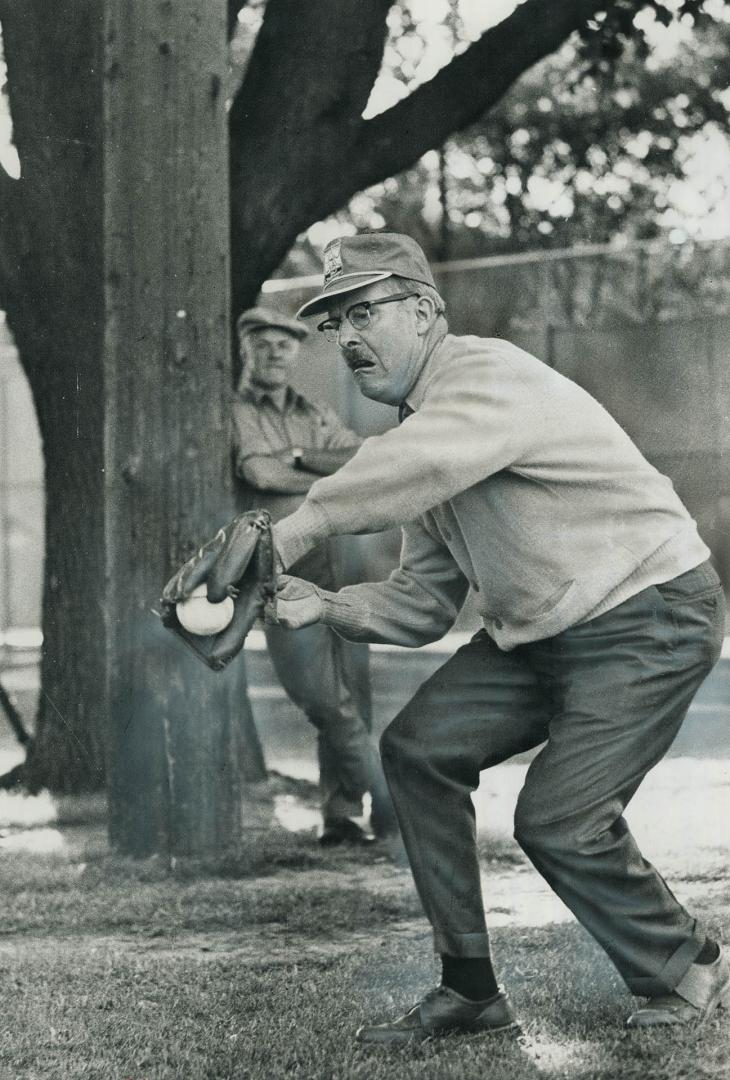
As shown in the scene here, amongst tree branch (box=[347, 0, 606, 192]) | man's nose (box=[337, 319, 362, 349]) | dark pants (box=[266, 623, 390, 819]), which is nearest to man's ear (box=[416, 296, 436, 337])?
man's nose (box=[337, 319, 362, 349])

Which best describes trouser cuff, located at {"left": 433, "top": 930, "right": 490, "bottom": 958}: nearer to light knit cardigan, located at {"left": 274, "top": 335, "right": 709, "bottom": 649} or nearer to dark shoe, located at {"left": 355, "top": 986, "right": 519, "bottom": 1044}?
dark shoe, located at {"left": 355, "top": 986, "right": 519, "bottom": 1044}

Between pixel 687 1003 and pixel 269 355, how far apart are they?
3489mm

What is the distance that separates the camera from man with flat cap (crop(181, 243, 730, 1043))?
3354mm

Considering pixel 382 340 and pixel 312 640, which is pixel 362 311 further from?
→ pixel 312 640

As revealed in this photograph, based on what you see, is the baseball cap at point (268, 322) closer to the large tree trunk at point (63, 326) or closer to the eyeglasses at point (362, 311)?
the large tree trunk at point (63, 326)

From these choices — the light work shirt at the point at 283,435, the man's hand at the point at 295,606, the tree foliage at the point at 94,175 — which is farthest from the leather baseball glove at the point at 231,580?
the tree foliage at the point at 94,175

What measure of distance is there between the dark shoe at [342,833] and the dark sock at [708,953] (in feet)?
8.38

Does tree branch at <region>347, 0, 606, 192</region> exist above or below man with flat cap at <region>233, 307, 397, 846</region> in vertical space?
above

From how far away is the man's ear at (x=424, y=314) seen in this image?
3.51 meters

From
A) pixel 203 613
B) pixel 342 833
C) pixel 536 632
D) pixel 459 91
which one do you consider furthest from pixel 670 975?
pixel 459 91

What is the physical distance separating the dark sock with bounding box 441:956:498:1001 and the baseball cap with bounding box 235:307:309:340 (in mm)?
3309

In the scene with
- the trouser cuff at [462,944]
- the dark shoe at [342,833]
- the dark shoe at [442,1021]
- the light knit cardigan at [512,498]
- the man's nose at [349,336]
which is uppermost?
the man's nose at [349,336]

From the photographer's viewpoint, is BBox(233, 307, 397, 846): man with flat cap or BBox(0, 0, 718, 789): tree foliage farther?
BBox(0, 0, 718, 789): tree foliage

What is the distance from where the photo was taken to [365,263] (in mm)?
3438
